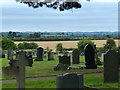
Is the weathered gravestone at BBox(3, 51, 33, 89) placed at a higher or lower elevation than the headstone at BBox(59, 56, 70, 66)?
higher

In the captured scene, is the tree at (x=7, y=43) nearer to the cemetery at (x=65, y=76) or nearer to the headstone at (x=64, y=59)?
the headstone at (x=64, y=59)

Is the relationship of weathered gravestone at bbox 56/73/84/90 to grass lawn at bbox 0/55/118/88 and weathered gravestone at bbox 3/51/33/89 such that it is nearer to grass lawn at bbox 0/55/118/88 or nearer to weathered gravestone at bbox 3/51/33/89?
weathered gravestone at bbox 3/51/33/89

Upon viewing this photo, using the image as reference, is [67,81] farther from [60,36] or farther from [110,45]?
[60,36]

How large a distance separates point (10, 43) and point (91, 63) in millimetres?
22874

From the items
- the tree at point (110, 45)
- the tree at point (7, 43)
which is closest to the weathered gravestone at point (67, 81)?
the tree at point (110, 45)

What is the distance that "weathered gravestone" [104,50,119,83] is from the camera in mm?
10562

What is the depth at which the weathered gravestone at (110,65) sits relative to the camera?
10562mm

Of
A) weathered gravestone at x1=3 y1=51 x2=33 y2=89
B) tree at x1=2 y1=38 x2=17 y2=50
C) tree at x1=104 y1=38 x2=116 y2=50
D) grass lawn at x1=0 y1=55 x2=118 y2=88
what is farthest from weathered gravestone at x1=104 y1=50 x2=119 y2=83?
tree at x1=2 y1=38 x2=17 y2=50

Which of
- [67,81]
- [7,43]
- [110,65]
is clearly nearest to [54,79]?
[110,65]

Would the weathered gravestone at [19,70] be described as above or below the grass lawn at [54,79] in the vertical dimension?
above

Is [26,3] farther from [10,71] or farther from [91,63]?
[10,71]

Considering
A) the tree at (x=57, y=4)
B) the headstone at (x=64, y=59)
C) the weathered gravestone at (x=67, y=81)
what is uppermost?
the tree at (x=57, y=4)

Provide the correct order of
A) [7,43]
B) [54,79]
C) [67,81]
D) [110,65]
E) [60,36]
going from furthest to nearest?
[60,36], [7,43], [54,79], [110,65], [67,81]

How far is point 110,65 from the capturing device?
10578 mm
